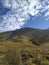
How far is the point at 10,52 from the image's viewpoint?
1448 inches

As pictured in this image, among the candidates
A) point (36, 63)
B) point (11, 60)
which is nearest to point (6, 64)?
point (11, 60)

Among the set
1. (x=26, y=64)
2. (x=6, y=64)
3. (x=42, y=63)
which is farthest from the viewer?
(x=42, y=63)

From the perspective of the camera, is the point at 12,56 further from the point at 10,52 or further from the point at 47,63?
the point at 47,63

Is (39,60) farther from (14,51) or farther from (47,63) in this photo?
Result: (14,51)

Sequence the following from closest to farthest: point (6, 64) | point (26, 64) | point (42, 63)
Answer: point (6, 64) < point (26, 64) < point (42, 63)

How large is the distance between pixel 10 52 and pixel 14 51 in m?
0.68

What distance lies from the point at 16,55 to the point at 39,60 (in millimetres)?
7525

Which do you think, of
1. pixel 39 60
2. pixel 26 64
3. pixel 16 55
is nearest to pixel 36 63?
pixel 39 60

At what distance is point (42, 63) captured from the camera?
136 feet

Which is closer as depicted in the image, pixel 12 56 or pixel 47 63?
pixel 12 56

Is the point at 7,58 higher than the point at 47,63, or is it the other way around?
the point at 7,58

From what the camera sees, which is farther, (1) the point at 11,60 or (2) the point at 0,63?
(2) the point at 0,63

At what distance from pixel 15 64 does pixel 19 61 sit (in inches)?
30.5

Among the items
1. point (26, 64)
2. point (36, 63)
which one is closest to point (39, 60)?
point (36, 63)
